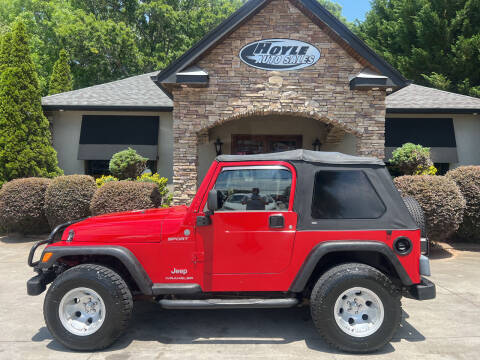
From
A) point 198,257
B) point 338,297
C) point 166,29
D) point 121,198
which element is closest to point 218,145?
point 121,198

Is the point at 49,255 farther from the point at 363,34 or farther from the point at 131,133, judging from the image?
the point at 363,34

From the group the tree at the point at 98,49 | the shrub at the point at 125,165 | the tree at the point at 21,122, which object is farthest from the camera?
the tree at the point at 98,49

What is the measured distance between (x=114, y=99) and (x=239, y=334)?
407 inches

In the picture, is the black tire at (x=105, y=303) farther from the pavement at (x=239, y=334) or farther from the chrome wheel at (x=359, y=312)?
the chrome wheel at (x=359, y=312)

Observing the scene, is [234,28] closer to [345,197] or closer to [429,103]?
[345,197]

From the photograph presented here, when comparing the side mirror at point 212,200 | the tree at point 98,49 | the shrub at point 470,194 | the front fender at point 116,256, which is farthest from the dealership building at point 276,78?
the tree at point 98,49

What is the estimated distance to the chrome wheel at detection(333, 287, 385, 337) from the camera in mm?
3516

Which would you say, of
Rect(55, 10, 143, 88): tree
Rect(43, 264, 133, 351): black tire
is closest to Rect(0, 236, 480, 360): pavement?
Rect(43, 264, 133, 351): black tire

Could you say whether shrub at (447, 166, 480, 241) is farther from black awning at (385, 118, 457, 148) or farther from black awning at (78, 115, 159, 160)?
black awning at (78, 115, 159, 160)

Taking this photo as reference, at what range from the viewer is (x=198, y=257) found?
366 centimetres

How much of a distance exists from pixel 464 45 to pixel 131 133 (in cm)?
1725

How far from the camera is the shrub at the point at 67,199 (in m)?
8.30

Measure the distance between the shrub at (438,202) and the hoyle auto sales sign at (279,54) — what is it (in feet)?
12.6

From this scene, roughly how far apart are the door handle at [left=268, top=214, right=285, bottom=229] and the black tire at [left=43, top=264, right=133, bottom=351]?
1636mm
